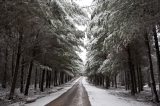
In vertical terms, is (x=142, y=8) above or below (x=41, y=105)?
above

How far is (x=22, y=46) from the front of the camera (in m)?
17.2

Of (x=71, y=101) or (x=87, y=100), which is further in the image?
(x=87, y=100)

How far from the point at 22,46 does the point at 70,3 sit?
8870 millimetres

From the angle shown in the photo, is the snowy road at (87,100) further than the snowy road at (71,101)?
No

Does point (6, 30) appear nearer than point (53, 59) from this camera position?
Yes

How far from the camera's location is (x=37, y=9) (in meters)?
8.38

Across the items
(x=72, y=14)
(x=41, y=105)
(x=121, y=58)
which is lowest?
(x=41, y=105)

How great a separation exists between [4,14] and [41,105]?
22.9ft

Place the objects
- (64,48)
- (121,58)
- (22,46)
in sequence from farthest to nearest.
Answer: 1. (64,48)
2. (121,58)
3. (22,46)

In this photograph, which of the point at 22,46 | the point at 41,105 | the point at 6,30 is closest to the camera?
the point at 6,30

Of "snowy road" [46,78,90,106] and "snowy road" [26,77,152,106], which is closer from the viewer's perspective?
"snowy road" [26,77,152,106]

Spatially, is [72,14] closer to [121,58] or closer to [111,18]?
[111,18]

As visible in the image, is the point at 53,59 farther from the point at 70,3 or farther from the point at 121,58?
the point at 70,3

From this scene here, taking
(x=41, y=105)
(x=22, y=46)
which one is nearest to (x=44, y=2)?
(x=41, y=105)
